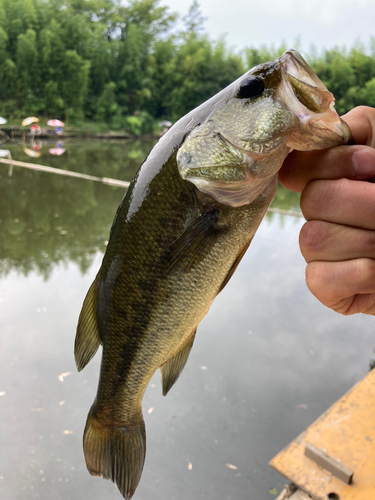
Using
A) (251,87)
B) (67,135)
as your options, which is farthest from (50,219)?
(67,135)

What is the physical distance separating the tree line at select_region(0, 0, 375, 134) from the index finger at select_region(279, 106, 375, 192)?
2459 centimetres

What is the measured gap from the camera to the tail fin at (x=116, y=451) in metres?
1.28

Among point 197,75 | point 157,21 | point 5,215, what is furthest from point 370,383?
point 157,21

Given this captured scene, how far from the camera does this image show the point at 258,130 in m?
0.92

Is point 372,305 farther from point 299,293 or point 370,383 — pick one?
point 299,293

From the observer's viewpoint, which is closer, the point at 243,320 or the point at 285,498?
the point at 285,498

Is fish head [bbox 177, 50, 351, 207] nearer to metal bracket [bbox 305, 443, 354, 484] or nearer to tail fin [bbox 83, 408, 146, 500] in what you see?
tail fin [bbox 83, 408, 146, 500]

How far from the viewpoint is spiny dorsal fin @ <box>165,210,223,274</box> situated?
3.39 feet

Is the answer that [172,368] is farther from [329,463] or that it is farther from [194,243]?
[329,463]

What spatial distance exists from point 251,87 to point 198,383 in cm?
267

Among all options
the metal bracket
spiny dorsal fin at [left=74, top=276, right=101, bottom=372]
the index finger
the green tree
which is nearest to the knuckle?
the index finger

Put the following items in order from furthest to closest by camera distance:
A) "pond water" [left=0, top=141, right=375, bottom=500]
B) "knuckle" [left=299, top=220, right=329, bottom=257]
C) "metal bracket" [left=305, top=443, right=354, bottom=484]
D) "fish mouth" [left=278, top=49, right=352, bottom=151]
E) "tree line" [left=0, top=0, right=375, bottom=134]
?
"tree line" [left=0, top=0, right=375, bottom=134] → "pond water" [left=0, top=141, right=375, bottom=500] → "metal bracket" [left=305, top=443, right=354, bottom=484] → "knuckle" [left=299, top=220, right=329, bottom=257] → "fish mouth" [left=278, top=49, right=352, bottom=151]

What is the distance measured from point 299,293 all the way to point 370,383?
2.15m

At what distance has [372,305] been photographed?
1.12 meters
